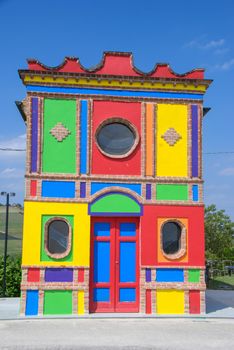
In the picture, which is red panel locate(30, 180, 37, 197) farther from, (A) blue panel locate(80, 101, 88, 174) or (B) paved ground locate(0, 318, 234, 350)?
(B) paved ground locate(0, 318, 234, 350)

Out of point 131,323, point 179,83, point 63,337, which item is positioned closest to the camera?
point 63,337

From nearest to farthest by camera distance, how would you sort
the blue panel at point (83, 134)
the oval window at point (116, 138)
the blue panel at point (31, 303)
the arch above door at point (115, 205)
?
the blue panel at point (31, 303), the arch above door at point (115, 205), the blue panel at point (83, 134), the oval window at point (116, 138)

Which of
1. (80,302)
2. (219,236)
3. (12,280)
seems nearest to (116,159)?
(80,302)

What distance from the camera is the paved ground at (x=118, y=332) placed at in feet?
29.2

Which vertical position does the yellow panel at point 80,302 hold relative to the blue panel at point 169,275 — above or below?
below

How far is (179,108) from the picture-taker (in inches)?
519

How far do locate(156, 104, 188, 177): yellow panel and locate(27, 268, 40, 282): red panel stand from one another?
4208 millimetres

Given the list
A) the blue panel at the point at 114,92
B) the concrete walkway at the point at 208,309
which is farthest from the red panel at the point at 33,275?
the blue panel at the point at 114,92

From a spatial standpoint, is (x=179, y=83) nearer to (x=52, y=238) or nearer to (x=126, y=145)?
(x=126, y=145)

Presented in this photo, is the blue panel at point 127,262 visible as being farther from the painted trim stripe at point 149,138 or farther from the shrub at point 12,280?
the shrub at point 12,280

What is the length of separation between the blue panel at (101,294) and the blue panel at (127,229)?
1549mm

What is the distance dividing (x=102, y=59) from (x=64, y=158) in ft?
9.81

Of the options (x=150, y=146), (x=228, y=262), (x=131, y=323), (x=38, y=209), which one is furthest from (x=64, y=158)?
(x=228, y=262)

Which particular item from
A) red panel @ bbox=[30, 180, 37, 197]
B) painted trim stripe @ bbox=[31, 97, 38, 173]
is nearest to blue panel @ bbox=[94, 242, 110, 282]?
red panel @ bbox=[30, 180, 37, 197]
